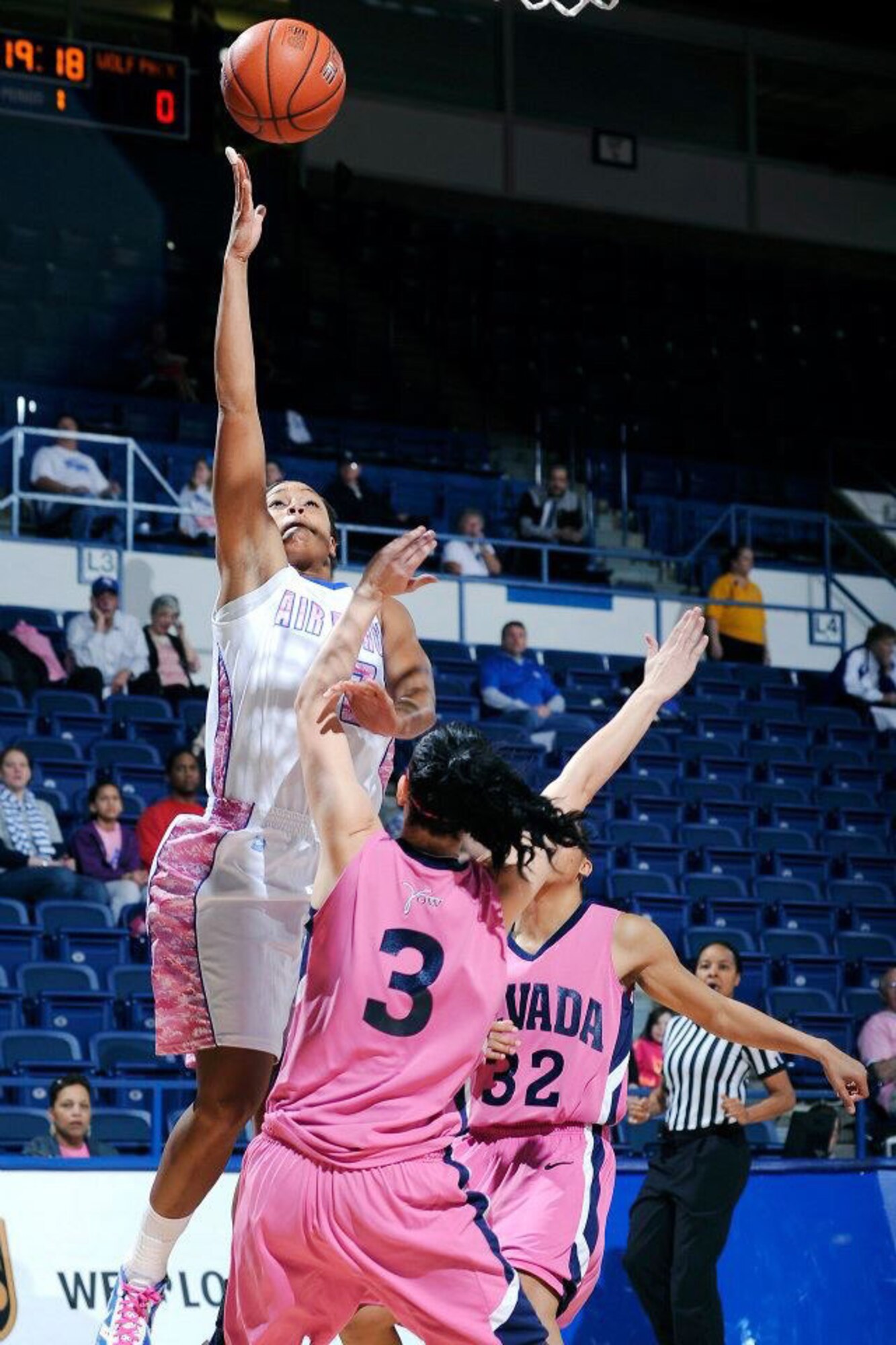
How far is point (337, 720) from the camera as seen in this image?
4445 millimetres

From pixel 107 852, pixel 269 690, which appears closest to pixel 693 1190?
pixel 269 690

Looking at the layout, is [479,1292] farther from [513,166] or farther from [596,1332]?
[513,166]

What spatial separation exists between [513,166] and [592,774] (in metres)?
15.3

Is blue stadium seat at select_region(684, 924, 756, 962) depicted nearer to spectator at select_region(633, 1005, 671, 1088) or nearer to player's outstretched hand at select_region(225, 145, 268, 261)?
spectator at select_region(633, 1005, 671, 1088)

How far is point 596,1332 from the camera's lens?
7.74 m

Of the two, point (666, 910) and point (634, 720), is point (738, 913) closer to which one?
point (666, 910)

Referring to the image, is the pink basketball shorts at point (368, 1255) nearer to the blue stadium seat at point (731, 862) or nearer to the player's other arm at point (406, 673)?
the player's other arm at point (406, 673)

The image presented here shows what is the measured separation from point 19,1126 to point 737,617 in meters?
8.64

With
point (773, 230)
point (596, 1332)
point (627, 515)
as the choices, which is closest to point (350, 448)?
point (627, 515)

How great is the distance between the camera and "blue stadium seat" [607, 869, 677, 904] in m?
12.1

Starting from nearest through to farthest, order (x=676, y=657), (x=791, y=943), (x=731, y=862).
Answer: (x=676, y=657), (x=791, y=943), (x=731, y=862)

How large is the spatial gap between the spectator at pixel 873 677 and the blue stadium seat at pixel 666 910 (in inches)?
166

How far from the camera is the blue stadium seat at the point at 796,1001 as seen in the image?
38.9 feet

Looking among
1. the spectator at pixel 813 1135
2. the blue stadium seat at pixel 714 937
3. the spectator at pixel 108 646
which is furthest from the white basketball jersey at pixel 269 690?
the spectator at pixel 108 646
